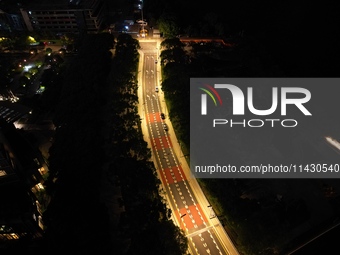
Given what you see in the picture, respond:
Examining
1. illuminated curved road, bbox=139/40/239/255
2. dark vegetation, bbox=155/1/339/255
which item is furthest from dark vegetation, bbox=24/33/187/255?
dark vegetation, bbox=155/1/339/255

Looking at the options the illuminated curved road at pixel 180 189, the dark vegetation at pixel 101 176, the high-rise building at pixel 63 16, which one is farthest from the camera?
the high-rise building at pixel 63 16

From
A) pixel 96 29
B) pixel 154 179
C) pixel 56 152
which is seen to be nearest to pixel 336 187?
pixel 154 179

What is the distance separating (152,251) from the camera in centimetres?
4662

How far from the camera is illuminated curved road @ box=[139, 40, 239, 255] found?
5238 centimetres

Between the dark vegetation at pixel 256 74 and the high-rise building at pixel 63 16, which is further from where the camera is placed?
the high-rise building at pixel 63 16

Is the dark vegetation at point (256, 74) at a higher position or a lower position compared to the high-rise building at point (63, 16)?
lower

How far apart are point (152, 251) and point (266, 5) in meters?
144

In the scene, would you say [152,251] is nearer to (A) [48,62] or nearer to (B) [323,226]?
(B) [323,226]

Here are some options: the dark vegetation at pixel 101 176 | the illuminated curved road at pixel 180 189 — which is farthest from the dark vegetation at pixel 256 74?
the dark vegetation at pixel 101 176

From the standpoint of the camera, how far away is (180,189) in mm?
61688

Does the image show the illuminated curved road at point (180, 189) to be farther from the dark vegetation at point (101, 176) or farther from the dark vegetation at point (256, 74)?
the dark vegetation at point (101, 176)

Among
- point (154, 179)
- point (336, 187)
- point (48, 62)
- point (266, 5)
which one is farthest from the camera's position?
point (266, 5)

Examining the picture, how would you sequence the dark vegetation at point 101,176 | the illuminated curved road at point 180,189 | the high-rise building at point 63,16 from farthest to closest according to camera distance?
the high-rise building at point 63,16 → the illuminated curved road at point 180,189 → the dark vegetation at point 101,176

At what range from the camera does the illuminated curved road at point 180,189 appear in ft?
172
